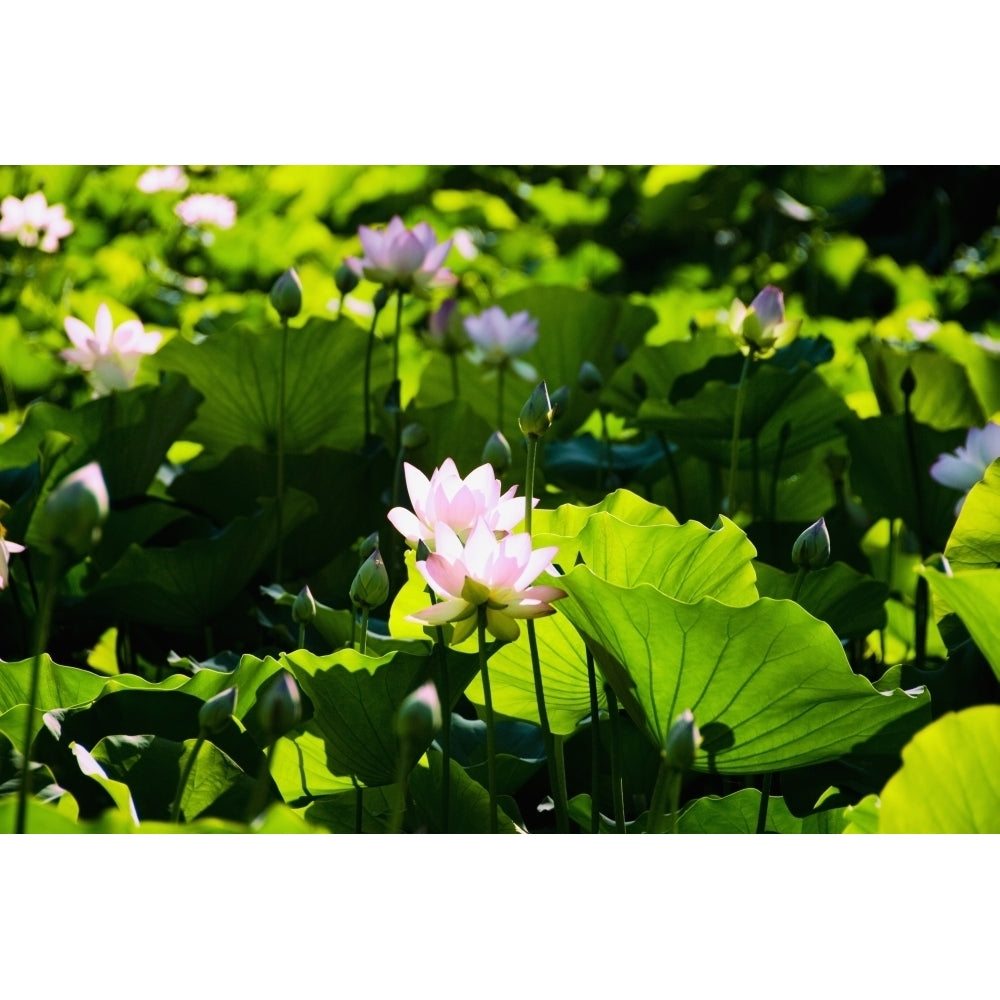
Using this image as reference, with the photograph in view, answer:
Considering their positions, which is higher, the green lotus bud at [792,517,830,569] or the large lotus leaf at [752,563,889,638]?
the green lotus bud at [792,517,830,569]

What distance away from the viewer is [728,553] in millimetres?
693

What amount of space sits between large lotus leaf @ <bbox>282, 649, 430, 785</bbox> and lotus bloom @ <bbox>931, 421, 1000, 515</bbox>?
1.41 ft

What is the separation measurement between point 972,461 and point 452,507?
1.41 ft

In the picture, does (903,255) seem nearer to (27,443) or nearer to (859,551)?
(859,551)

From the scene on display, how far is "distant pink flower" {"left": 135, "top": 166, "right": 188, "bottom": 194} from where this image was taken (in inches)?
98.0

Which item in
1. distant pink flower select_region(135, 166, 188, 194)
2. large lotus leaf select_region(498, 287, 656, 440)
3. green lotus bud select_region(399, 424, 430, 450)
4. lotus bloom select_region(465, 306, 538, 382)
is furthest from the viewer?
distant pink flower select_region(135, 166, 188, 194)

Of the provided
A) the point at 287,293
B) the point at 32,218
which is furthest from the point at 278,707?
the point at 32,218

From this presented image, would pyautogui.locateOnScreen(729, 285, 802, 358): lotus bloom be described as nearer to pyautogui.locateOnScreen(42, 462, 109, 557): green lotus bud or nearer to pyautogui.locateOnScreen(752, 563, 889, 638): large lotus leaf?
pyautogui.locateOnScreen(752, 563, 889, 638): large lotus leaf

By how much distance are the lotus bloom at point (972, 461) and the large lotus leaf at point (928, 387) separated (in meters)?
0.26

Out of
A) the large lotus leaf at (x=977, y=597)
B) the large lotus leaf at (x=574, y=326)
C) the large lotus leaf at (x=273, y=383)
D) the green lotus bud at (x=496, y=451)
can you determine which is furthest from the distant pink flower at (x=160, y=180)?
the large lotus leaf at (x=977, y=597)

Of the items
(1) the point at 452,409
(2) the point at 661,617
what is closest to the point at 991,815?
(2) the point at 661,617

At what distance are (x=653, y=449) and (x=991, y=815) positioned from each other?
2.56 ft

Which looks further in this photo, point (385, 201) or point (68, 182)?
point (385, 201)

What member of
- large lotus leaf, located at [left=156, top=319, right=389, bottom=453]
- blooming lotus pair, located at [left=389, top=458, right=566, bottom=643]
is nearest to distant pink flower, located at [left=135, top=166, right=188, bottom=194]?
large lotus leaf, located at [left=156, top=319, right=389, bottom=453]
